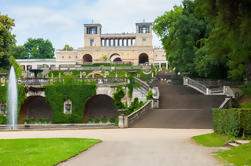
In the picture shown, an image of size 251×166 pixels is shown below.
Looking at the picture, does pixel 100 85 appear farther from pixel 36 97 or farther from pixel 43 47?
pixel 43 47

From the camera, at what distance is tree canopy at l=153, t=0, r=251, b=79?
15648 millimetres

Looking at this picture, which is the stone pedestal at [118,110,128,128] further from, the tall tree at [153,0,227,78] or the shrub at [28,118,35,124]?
the shrub at [28,118,35,124]

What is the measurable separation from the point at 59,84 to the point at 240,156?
91.9 feet

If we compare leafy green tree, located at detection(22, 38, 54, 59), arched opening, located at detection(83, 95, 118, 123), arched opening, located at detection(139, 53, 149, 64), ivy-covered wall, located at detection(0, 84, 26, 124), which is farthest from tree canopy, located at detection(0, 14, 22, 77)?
leafy green tree, located at detection(22, 38, 54, 59)

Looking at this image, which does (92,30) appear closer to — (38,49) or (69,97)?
(38,49)

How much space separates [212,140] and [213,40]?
34.2 ft

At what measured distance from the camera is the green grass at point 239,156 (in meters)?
9.62

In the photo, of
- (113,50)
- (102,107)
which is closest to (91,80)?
(102,107)

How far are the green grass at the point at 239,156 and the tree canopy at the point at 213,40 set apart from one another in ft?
20.0

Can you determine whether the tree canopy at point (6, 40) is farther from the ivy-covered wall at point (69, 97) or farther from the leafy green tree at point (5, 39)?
the ivy-covered wall at point (69, 97)

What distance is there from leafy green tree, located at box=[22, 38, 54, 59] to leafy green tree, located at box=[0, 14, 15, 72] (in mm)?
56973

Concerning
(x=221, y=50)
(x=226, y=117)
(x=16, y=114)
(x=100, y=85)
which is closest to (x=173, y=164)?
(x=226, y=117)

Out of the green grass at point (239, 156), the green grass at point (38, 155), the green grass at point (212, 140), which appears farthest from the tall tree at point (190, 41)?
the green grass at point (38, 155)

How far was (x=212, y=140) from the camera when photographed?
1533 centimetres
